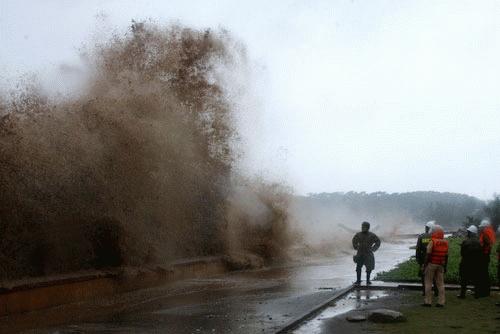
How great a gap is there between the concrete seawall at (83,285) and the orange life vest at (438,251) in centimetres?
775

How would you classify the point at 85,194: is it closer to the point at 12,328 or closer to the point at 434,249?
the point at 12,328

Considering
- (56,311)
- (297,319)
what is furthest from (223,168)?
(297,319)

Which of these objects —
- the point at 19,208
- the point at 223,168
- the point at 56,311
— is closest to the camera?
the point at 56,311

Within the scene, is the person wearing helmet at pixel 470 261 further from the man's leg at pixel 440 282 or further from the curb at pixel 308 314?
the curb at pixel 308 314

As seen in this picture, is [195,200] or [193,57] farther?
[193,57]

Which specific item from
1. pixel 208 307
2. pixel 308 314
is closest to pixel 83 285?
pixel 208 307

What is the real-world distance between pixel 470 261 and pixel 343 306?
10.2ft

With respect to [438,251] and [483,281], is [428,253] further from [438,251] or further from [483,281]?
[483,281]

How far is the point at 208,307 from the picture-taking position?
44.2 ft

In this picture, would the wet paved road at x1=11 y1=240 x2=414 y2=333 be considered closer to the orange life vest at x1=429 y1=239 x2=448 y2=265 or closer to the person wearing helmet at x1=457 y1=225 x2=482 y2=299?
the orange life vest at x1=429 y1=239 x2=448 y2=265

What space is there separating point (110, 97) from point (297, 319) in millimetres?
14192

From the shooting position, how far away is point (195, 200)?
26672 mm

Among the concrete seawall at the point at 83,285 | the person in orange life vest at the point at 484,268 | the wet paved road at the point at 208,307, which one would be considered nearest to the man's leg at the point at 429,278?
the person in orange life vest at the point at 484,268

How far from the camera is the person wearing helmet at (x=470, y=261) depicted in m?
14.1
